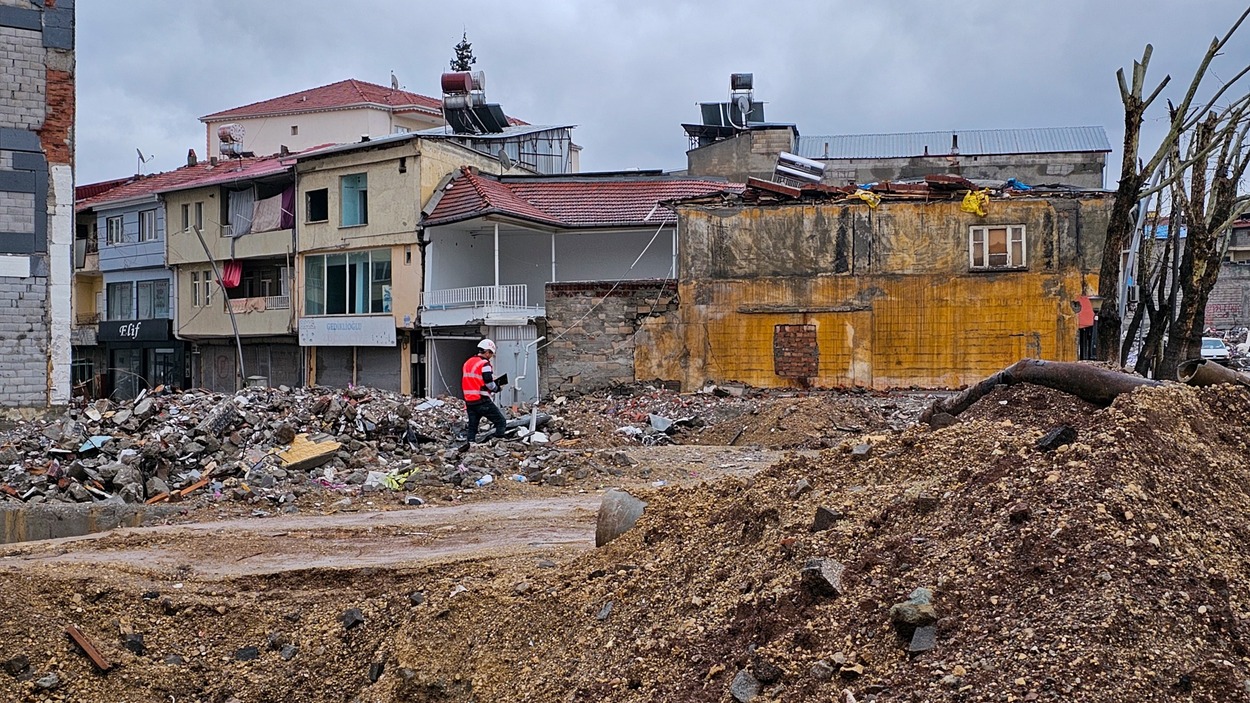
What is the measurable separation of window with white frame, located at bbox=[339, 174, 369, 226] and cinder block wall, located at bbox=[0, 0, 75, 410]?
534 inches

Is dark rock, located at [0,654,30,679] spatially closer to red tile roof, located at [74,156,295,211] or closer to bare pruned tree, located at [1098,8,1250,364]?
bare pruned tree, located at [1098,8,1250,364]

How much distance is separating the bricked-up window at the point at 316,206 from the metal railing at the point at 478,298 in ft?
16.1

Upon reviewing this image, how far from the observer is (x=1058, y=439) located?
569 cm

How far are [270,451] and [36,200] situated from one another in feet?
22.0

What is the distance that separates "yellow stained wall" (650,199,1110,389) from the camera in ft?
71.6

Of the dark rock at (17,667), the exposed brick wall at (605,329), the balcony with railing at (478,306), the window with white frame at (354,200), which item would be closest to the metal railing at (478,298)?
the balcony with railing at (478,306)

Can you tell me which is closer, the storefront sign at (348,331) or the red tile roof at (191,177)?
the storefront sign at (348,331)

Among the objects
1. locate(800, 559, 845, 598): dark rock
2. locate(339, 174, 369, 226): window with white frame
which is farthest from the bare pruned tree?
locate(339, 174, 369, 226): window with white frame

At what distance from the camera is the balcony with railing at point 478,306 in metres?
26.6

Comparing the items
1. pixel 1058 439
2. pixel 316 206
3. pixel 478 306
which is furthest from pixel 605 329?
pixel 1058 439

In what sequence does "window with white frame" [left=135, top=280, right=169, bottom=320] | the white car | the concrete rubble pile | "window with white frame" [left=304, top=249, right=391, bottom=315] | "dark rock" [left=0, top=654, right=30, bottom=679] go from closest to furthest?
"dark rock" [left=0, top=654, right=30, bottom=679] → the concrete rubble pile → "window with white frame" [left=304, top=249, right=391, bottom=315] → the white car → "window with white frame" [left=135, top=280, right=169, bottom=320]

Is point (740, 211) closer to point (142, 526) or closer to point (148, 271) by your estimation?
point (142, 526)

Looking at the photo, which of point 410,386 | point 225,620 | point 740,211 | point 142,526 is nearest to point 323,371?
point 410,386

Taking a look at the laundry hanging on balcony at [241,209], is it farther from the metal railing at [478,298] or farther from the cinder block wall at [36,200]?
the cinder block wall at [36,200]
